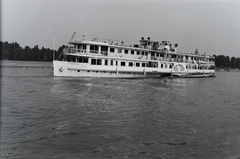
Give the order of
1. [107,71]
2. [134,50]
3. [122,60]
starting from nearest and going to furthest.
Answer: [107,71], [122,60], [134,50]

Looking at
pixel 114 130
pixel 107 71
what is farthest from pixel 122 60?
pixel 114 130

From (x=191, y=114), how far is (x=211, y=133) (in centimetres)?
407

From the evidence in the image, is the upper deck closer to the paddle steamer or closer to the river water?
the paddle steamer

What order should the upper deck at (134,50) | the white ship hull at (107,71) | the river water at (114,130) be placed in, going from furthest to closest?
1. the upper deck at (134,50)
2. the white ship hull at (107,71)
3. the river water at (114,130)

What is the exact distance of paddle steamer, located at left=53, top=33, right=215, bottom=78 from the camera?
37.3m

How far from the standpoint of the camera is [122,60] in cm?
4181

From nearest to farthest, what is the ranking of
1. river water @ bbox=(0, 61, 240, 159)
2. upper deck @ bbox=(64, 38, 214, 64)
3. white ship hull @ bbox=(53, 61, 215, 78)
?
river water @ bbox=(0, 61, 240, 159)
white ship hull @ bbox=(53, 61, 215, 78)
upper deck @ bbox=(64, 38, 214, 64)

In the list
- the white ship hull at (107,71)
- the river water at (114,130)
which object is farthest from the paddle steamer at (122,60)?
the river water at (114,130)

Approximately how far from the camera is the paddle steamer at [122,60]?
1468 inches

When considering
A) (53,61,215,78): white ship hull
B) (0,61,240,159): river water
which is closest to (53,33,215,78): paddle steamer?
(53,61,215,78): white ship hull

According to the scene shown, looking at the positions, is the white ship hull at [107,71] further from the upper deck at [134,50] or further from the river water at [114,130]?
the river water at [114,130]

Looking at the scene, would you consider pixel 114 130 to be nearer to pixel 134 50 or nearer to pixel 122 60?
pixel 122 60

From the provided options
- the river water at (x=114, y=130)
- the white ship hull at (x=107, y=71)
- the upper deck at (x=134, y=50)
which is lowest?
the river water at (x=114, y=130)

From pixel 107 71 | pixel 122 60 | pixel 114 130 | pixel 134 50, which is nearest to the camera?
pixel 114 130
